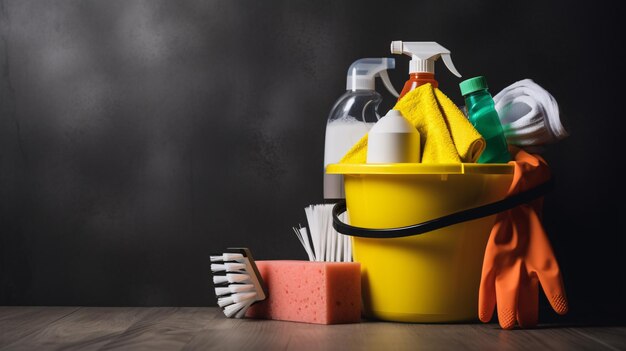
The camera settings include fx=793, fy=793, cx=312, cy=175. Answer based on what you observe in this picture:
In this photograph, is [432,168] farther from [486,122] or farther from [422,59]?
[422,59]

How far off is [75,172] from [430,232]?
716mm

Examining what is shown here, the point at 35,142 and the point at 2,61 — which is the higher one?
the point at 2,61

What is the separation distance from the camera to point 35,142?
1.52 m

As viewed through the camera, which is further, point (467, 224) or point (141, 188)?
point (141, 188)

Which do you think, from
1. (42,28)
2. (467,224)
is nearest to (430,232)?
(467,224)

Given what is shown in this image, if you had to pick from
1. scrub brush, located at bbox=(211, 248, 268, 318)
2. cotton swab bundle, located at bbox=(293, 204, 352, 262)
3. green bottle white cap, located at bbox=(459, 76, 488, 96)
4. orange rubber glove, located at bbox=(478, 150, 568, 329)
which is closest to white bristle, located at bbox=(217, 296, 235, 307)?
scrub brush, located at bbox=(211, 248, 268, 318)

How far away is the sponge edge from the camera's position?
1.19 metres

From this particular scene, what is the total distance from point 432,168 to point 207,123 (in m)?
0.51

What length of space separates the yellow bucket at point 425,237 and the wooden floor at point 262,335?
0.04 m

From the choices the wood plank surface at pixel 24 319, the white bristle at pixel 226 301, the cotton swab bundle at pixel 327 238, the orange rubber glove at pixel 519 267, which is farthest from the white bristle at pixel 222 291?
the orange rubber glove at pixel 519 267

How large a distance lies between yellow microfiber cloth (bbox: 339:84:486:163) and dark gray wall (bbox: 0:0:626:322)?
8.9 inches

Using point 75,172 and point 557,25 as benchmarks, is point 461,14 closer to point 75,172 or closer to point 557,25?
point 557,25

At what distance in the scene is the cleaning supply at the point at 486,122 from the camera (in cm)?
124

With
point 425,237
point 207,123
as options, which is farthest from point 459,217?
point 207,123
